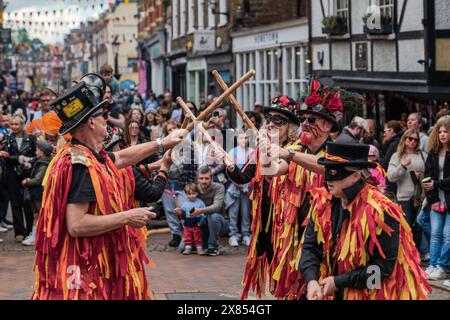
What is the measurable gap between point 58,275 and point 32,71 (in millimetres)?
148746

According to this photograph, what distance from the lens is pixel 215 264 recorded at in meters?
11.5

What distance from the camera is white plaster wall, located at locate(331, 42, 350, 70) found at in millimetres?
20375

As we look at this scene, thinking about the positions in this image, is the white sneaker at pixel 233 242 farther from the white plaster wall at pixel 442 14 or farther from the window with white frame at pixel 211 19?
the window with white frame at pixel 211 19

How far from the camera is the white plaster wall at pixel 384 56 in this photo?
59.3ft

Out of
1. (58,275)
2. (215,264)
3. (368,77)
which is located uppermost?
(368,77)

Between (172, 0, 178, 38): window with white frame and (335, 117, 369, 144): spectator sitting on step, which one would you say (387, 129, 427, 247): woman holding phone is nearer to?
(335, 117, 369, 144): spectator sitting on step

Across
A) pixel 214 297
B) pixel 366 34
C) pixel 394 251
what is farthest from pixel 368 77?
pixel 394 251

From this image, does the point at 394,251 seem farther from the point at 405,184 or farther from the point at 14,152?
the point at 14,152

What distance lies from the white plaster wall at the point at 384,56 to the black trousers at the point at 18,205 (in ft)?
25.5

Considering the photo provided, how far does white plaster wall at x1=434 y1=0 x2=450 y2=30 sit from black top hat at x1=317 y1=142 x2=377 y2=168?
11380mm

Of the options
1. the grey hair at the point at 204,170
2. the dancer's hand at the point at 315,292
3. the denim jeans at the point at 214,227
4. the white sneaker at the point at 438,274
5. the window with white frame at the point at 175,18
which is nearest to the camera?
the dancer's hand at the point at 315,292

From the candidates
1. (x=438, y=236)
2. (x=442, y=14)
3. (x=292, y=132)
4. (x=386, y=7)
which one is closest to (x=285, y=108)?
(x=292, y=132)

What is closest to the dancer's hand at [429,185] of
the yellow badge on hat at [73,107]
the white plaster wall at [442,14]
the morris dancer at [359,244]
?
the morris dancer at [359,244]

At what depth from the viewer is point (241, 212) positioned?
1324 centimetres
